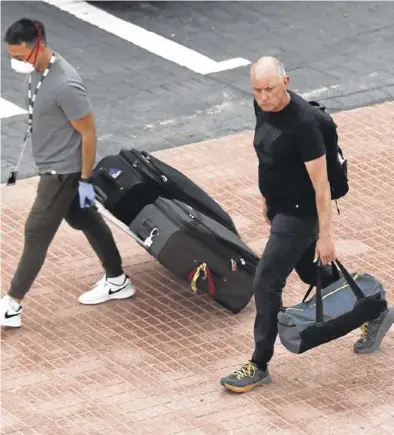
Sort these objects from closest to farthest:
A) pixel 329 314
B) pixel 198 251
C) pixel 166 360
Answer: pixel 329 314 < pixel 166 360 < pixel 198 251

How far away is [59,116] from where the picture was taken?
26.2ft

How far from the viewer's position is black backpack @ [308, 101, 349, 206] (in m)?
7.13

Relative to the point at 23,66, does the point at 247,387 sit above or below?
below

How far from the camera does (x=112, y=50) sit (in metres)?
13.4

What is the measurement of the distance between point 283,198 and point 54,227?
1.74 m

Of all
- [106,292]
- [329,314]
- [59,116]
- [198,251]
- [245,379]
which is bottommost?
[106,292]

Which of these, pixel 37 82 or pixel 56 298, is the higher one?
pixel 37 82

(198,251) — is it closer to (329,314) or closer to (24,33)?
(329,314)

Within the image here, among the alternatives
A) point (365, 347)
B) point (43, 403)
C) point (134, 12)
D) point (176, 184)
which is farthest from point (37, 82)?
point (134, 12)

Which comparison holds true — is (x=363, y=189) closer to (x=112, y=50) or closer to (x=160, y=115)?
(x=160, y=115)

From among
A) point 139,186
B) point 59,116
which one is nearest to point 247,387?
point 139,186

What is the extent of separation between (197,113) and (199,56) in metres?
1.45

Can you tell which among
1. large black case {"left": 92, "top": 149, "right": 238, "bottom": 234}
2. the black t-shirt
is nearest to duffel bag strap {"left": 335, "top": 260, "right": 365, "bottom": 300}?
the black t-shirt

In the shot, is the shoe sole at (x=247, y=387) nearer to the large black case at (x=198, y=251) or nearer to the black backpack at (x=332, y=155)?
the large black case at (x=198, y=251)
